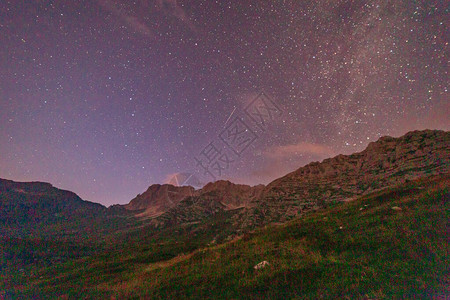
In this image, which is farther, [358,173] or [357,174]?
[358,173]

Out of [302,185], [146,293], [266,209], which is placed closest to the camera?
[146,293]

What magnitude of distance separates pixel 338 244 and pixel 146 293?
11024 millimetres

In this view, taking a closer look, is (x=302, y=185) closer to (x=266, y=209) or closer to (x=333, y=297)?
(x=266, y=209)

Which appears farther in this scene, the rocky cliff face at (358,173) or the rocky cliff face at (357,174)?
the rocky cliff face at (357,174)

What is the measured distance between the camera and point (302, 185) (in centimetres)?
13662

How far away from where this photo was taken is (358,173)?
4624 inches

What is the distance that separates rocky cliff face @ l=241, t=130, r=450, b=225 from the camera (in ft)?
258

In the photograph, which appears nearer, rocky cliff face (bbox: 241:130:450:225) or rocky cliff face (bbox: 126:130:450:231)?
rocky cliff face (bbox: 241:130:450:225)

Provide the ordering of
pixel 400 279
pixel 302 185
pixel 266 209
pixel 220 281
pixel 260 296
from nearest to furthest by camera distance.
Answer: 1. pixel 400 279
2. pixel 260 296
3. pixel 220 281
4. pixel 266 209
5. pixel 302 185

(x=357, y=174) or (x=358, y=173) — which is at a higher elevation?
(x=358, y=173)

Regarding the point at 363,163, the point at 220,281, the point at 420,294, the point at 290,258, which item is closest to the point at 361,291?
the point at 420,294

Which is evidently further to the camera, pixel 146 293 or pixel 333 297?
pixel 146 293

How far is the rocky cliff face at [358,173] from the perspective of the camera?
78.6m

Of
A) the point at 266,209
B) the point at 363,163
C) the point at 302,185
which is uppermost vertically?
the point at 363,163
